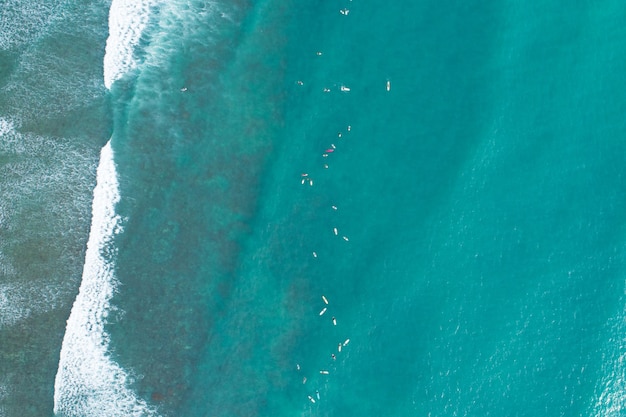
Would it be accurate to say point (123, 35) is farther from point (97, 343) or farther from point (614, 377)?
point (614, 377)

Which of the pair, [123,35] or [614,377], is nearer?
[123,35]

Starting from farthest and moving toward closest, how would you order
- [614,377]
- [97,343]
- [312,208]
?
[614,377], [312,208], [97,343]

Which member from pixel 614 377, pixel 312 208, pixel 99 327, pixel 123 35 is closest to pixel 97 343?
pixel 99 327

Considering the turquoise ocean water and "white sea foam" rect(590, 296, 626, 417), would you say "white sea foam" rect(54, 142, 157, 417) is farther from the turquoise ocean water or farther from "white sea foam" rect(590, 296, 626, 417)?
"white sea foam" rect(590, 296, 626, 417)

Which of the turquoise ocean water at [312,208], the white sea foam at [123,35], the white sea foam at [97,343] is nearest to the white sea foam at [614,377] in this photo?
the turquoise ocean water at [312,208]

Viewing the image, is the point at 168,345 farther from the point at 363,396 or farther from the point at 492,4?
the point at 492,4

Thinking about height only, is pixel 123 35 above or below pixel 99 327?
above

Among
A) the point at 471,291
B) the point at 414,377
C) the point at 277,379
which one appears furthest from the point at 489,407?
the point at 277,379

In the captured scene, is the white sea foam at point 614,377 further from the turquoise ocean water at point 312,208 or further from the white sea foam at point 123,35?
the white sea foam at point 123,35
